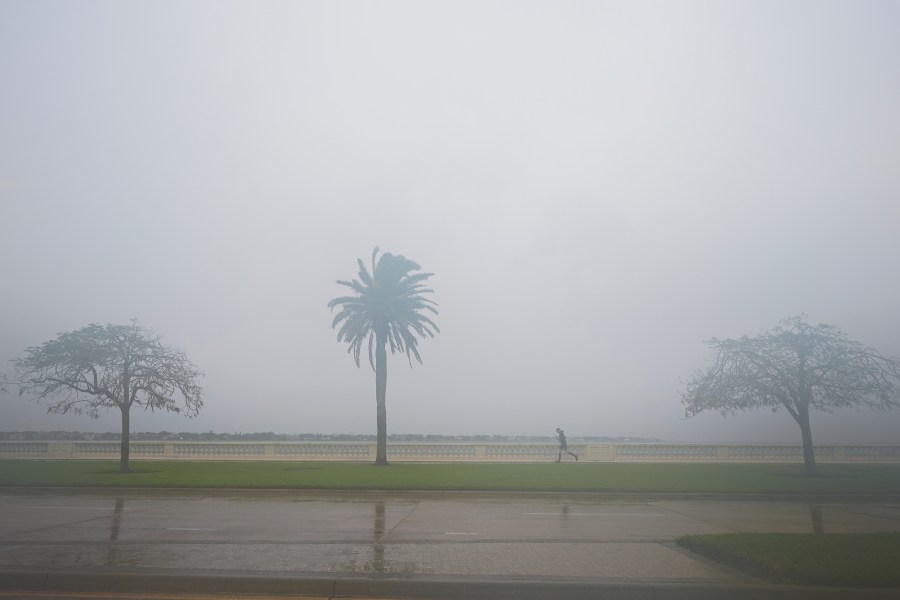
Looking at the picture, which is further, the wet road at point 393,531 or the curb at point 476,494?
the curb at point 476,494

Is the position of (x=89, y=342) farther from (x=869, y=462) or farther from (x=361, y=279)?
(x=869, y=462)

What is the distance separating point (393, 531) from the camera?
11.9 metres

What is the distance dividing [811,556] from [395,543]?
19.6 ft

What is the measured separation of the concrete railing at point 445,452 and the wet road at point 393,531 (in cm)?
1491

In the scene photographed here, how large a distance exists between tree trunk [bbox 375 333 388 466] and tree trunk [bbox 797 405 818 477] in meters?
18.4

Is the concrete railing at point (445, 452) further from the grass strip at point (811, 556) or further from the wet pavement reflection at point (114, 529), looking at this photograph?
the grass strip at point (811, 556)

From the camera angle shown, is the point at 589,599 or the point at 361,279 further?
the point at 361,279

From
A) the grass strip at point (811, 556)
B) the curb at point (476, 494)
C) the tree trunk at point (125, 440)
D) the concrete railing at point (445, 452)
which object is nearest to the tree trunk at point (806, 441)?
the concrete railing at point (445, 452)

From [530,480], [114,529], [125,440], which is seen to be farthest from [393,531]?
[125,440]

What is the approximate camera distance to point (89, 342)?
2761cm

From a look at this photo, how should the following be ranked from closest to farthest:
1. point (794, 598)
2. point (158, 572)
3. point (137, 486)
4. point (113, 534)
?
point (794, 598) < point (158, 572) < point (113, 534) < point (137, 486)

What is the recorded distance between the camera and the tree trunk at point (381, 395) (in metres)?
32.6

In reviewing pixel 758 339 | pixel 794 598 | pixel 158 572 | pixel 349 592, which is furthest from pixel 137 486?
pixel 758 339

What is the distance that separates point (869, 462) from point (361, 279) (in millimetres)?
27561
